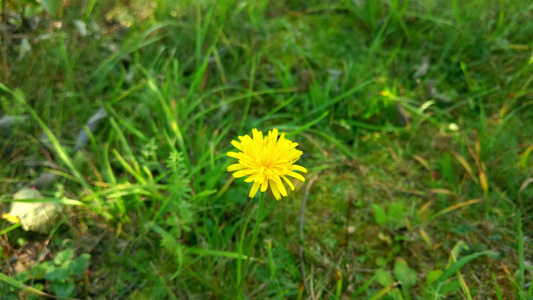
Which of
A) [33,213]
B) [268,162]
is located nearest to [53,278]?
[33,213]

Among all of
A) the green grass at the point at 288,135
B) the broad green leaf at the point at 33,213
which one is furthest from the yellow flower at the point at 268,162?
the broad green leaf at the point at 33,213

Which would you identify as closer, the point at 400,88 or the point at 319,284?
the point at 319,284

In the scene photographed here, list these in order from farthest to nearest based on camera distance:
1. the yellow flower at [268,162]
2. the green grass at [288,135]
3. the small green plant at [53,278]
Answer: the green grass at [288,135]
the small green plant at [53,278]
the yellow flower at [268,162]

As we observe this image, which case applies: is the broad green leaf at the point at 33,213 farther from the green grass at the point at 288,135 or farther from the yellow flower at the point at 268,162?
the yellow flower at the point at 268,162

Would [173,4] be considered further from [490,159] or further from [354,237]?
[490,159]

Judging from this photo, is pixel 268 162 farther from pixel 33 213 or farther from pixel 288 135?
pixel 33 213

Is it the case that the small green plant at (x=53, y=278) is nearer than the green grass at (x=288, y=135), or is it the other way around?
the small green plant at (x=53, y=278)

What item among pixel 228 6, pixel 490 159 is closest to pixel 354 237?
pixel 490 159

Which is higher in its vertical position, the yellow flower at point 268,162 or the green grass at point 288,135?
the yellow flower at point 268,162
